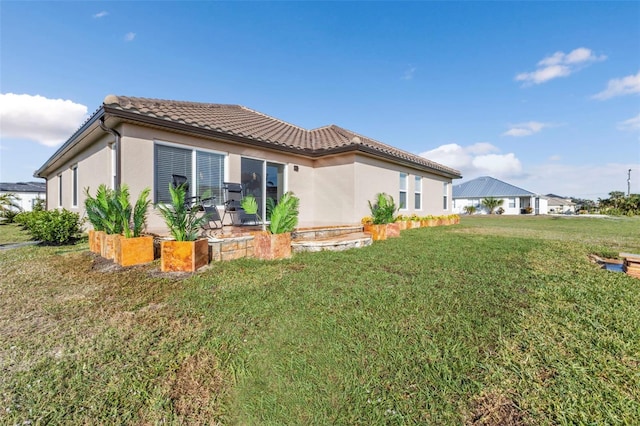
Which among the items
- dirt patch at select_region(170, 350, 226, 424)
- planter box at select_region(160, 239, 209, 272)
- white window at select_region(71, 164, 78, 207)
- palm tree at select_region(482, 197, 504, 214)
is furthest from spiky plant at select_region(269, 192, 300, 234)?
palm tree at select_region(482, 197, 504, 214)

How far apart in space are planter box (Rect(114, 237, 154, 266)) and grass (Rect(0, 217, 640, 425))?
→ 0.59m

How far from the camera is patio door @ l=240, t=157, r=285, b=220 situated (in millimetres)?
8164

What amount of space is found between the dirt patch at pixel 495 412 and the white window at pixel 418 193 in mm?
11522

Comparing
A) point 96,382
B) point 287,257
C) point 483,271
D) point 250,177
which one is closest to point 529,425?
point 96,382

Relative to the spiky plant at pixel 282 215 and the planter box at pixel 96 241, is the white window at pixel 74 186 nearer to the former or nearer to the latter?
the planter box at pixel 96 241

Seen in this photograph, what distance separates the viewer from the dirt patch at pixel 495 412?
1.58m

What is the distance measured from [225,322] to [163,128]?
5.23m

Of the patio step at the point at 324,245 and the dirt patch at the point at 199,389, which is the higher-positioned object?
the patio step at the point at 324,245

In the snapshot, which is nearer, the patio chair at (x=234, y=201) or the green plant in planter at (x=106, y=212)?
the green plant in planter at (x=106, y=212)

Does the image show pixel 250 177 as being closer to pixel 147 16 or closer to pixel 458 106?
pixel 147 16

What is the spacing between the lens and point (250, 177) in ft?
27.3

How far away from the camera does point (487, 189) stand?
40.2 m

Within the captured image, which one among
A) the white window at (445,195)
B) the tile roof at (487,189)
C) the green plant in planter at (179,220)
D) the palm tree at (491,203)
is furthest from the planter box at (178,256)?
the tile roof at (487,189)

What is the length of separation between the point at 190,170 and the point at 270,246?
10.7 feet
